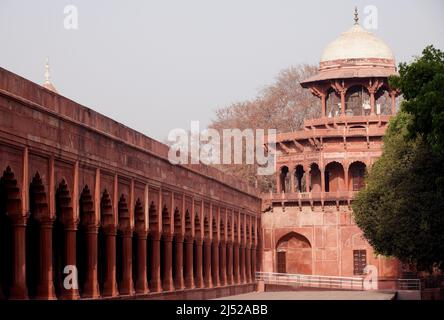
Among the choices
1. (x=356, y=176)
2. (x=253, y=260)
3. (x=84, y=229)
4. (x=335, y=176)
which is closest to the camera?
(x=84, y=229)

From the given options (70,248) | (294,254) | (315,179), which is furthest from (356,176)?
(70,248)

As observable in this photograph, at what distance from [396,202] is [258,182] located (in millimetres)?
36753

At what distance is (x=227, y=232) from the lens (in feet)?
176

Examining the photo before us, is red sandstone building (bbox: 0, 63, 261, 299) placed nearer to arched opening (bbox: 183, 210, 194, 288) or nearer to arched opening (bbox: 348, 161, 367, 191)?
arched opening (bbox: 183, 210, 194, 288)

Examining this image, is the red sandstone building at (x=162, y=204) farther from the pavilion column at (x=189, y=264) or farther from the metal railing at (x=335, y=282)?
the metal railing at (x=335, y=282)

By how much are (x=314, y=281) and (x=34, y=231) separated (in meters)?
30.0

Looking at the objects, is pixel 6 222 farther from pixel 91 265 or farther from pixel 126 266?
pixel 126 266

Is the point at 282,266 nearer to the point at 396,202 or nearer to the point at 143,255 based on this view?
the point at 396,202

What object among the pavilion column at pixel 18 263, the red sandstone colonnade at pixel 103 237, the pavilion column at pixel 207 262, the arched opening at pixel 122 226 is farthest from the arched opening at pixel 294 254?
the pavilion column at pixel 18 263

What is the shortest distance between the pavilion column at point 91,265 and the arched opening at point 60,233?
0.64 metres

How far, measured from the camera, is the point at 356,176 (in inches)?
2527

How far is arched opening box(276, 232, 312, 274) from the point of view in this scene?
62.1m

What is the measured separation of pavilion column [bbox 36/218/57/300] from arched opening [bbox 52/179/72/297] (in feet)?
5.01
